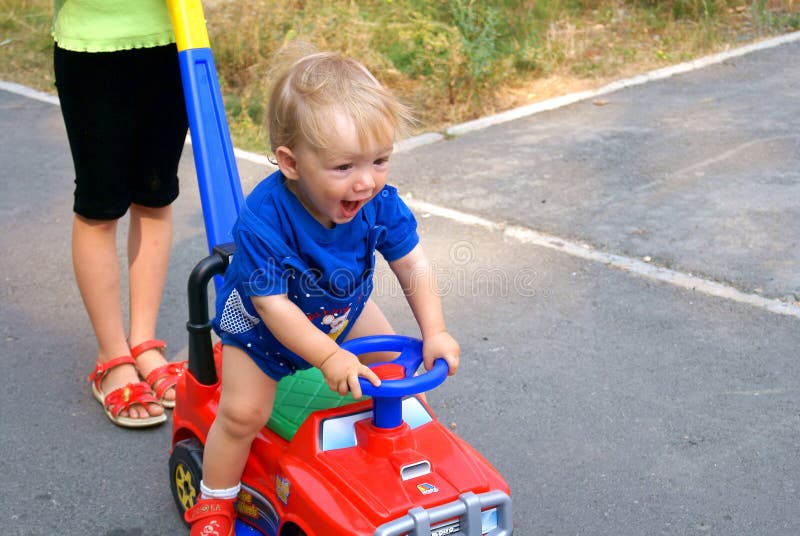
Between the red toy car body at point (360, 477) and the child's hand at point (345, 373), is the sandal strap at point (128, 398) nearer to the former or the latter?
the red toy car body at point (360, 477)

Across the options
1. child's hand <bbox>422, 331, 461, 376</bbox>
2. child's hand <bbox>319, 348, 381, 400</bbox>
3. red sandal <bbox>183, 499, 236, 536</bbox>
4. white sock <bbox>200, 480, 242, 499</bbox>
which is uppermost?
child's hand <bbox>319, 348, 381, 400</bbox>

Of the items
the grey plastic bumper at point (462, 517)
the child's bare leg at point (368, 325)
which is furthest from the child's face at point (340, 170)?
the grey plastic bumper at point (462, 517)

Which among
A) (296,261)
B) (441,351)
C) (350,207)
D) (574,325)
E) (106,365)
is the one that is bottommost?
(574,325)

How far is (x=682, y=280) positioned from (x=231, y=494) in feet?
7.07

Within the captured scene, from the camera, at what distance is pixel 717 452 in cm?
278

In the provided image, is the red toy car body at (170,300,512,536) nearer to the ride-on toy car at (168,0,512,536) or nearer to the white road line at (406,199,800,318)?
the ride-on toy car at (168,0,512,536)

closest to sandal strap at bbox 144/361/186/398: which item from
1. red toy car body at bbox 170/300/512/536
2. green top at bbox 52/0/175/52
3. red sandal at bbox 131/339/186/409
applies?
red sandal at bbox 131/339/186/409

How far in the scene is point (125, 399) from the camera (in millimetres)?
3020

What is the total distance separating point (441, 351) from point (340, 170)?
46 centimetres

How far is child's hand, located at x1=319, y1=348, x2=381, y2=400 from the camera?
6.33 feet

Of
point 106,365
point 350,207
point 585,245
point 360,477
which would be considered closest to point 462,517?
point 360,477

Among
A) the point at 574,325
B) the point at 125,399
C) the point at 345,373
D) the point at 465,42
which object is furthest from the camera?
the point at 465,42

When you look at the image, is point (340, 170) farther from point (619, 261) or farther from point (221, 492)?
point (619, 261)

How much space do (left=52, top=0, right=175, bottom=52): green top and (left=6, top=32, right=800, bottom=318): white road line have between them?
1967 mm
